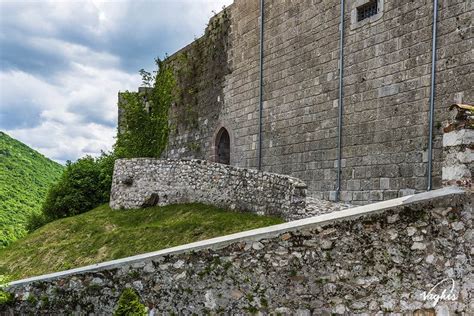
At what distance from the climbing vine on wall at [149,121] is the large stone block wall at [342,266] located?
16.4 m

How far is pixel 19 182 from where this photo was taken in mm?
26188

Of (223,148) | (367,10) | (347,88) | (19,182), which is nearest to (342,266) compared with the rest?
(347,88)

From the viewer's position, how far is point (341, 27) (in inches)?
474

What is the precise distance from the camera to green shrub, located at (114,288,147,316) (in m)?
4.84

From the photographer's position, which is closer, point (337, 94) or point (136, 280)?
point (136, 280)

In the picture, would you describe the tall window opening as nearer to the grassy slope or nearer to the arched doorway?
the arched doorway

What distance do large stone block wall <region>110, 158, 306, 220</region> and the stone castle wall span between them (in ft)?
5.98

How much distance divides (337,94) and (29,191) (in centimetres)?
1938

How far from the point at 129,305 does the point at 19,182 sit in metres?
23.5

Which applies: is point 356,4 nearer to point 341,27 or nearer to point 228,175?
point 341,27

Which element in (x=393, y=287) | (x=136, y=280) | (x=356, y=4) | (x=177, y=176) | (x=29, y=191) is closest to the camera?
(x=393, y=287)

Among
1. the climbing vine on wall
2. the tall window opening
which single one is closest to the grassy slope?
the climbing vine on wall

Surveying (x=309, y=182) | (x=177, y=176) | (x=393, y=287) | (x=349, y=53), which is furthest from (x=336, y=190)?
(x=393, y=287)

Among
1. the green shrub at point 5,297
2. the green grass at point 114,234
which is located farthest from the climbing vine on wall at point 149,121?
the green shrub at point 5,297
